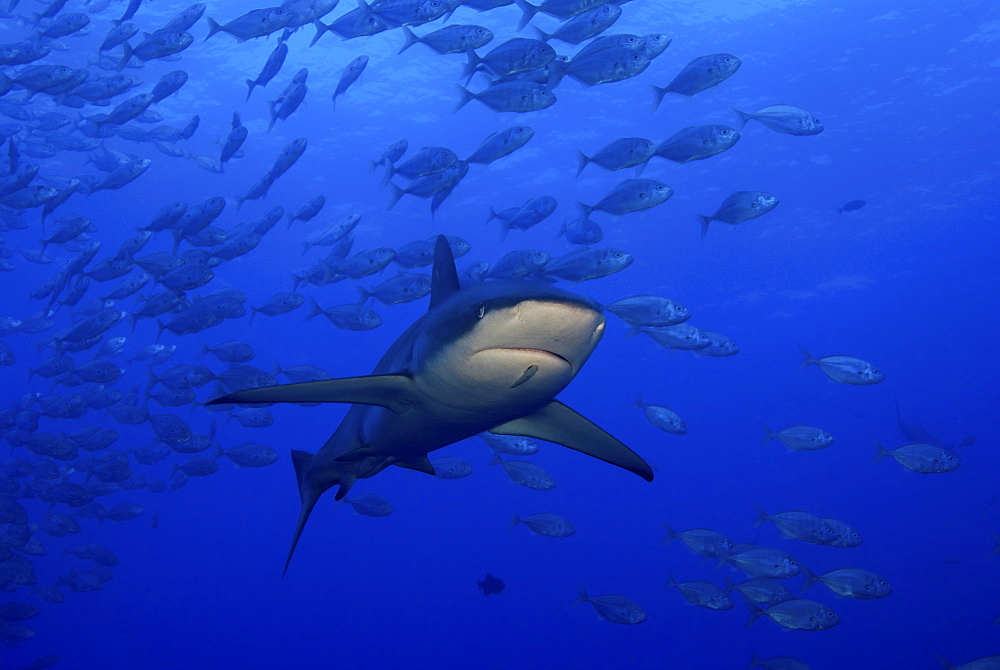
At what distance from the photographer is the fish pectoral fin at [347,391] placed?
9.01 feet

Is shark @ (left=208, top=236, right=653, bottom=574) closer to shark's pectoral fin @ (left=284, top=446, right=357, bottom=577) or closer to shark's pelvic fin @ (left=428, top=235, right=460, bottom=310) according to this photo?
shark's pelvic fin @ (left=428, top=235, right=460, bottom=310)

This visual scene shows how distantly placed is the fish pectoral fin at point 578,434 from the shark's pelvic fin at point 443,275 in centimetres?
89

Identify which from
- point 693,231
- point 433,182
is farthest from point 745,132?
point 433,182

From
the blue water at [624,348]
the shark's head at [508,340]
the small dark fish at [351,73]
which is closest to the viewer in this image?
the shark's head at [508,340]

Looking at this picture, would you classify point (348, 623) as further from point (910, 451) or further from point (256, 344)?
point (910, 451)

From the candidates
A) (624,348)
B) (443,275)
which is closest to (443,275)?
(443,275)

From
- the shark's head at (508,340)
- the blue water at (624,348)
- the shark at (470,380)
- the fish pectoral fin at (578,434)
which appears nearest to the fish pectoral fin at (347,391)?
the shark at (470,380)

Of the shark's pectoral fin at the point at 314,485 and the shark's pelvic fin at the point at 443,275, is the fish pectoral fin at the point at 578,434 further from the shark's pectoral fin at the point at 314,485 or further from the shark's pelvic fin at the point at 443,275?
the shark's pectoral fin at the point at 314,485

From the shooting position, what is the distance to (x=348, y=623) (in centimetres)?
6500

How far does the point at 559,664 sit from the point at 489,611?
3685 cm

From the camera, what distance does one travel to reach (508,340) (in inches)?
93.1

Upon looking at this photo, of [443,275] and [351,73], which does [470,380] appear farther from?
[351,73]

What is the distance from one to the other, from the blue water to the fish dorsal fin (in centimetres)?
1267

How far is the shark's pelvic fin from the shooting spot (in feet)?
12.5
